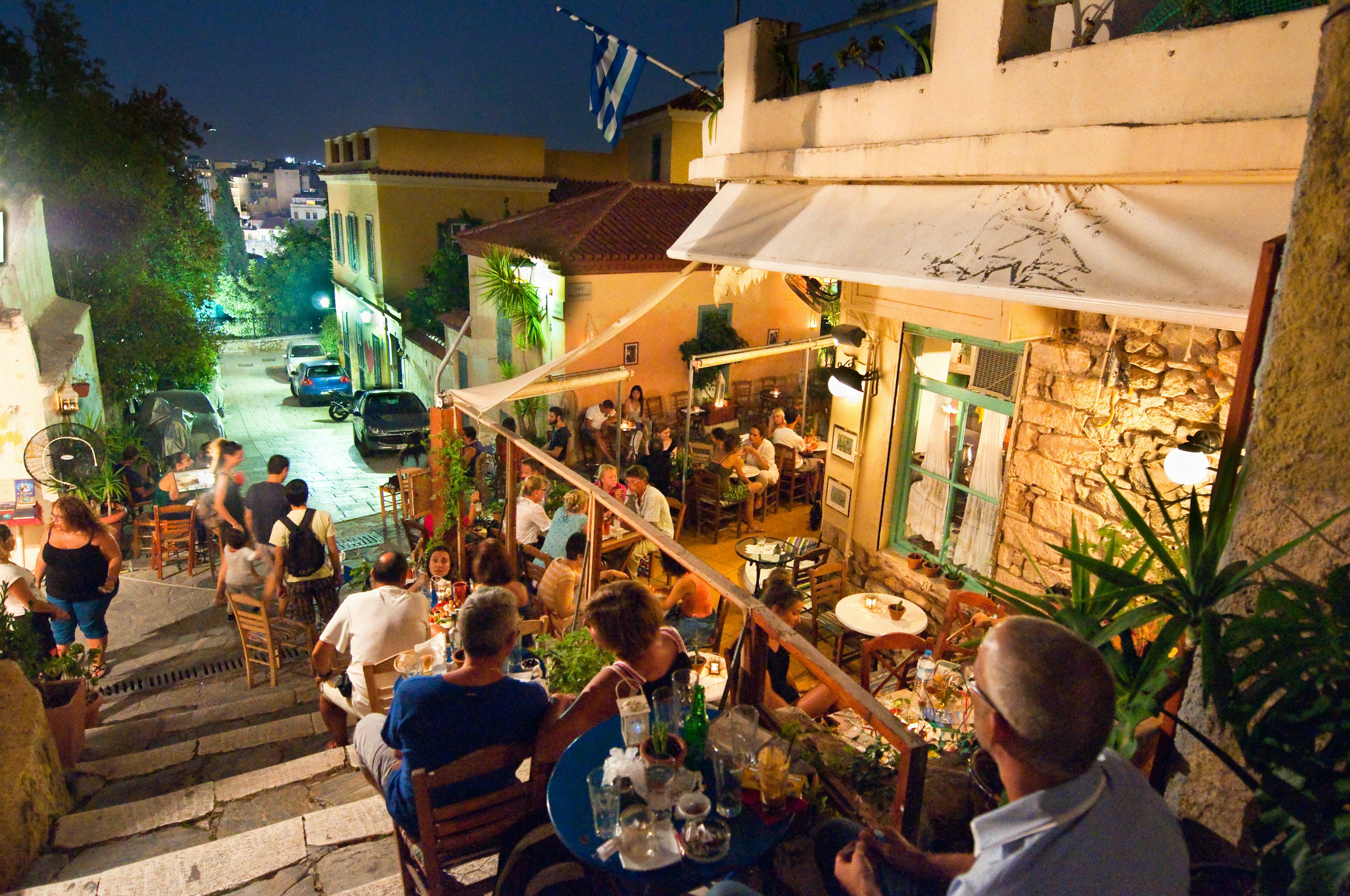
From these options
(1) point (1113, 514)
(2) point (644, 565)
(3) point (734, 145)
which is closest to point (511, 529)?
(2) point (644, 565)

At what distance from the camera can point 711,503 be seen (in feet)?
31.5

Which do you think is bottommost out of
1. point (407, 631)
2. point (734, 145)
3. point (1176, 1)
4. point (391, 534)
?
point (391, 534)

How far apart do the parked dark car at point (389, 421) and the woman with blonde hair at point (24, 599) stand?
9230 millimetres

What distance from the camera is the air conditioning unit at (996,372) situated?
587 cm

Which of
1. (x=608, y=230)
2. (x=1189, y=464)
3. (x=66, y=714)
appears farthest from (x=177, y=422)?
(x=1189, y=464)

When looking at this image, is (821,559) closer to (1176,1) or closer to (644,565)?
(644,565)

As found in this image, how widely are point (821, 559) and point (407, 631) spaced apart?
432cm

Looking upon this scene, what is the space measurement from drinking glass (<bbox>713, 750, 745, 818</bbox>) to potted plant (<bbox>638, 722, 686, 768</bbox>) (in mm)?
127

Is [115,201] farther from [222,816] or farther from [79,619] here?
[222,816]

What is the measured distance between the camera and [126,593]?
848cm

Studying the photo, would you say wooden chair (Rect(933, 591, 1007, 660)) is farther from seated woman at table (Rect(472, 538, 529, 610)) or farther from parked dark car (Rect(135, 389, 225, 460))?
parked dark car (Rect(135, 389, 225, 460))

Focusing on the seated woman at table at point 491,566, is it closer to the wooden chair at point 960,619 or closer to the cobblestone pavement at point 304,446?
the wooden chair at point 960,619

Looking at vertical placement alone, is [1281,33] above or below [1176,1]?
below

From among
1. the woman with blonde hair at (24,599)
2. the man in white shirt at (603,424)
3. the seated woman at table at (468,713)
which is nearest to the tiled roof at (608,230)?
the man in white shirt at (603,424)
